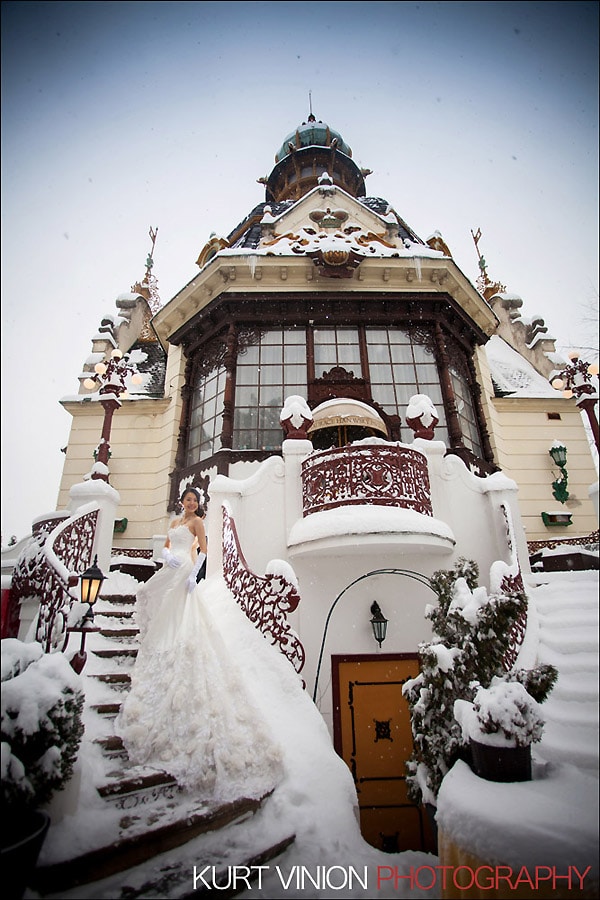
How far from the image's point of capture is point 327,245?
10359 millimetres

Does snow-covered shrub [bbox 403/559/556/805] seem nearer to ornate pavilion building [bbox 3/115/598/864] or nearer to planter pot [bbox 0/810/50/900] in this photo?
ornate pavilion building [bbox 3/115/598/864]

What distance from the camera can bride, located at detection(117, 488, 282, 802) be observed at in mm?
3412

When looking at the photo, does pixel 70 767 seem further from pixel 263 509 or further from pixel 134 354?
pixel 134 354

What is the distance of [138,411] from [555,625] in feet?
35.3

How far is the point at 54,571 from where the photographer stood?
4.72 metres

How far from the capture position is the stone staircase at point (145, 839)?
236 centimetres

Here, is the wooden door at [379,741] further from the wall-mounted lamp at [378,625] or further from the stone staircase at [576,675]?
the stone staircase at [576,675]

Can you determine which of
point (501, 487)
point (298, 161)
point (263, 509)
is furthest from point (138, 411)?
point (298, 161)

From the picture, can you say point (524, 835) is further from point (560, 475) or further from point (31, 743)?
point (560, 475)

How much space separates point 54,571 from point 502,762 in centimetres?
453

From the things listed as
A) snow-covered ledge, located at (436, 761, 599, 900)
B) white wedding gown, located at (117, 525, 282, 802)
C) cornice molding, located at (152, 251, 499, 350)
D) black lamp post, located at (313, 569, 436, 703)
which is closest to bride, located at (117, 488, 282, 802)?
white wedding gown, located at (117, 525, 282, 802)

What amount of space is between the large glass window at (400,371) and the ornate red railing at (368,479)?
3.57m

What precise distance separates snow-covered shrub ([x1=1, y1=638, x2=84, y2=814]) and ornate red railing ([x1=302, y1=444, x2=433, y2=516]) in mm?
4124

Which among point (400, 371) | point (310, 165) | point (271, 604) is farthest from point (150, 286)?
point (271, 604)
